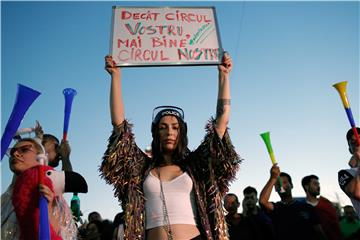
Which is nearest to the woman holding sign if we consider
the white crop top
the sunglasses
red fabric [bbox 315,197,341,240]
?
the white crop top

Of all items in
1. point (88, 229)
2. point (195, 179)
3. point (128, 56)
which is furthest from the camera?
point (88, 229)

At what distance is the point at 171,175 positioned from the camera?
270cm

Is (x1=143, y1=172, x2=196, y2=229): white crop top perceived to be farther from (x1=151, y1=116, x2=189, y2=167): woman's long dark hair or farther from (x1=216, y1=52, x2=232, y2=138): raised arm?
(x1=216, y1=52, x2=232, y2=138): raised arm

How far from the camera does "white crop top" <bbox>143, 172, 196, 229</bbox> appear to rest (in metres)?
2.52

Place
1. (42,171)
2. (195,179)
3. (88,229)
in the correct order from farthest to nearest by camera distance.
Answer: (88,229) → (195,179) → (42,171)

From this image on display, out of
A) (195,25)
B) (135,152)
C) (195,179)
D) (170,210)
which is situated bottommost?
(170,210)

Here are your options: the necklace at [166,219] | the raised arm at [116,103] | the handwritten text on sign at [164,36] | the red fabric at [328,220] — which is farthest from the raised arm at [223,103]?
the red fabric at [328,220]

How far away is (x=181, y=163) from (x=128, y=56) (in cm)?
92

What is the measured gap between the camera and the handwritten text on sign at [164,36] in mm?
3125

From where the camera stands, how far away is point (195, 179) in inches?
106

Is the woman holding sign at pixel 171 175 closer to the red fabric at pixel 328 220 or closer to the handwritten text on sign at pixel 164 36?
the handwritten text on sign at pixel 164 36

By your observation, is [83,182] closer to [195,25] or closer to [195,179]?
[195,179]

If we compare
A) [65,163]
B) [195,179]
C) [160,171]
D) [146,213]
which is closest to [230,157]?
[195,179]

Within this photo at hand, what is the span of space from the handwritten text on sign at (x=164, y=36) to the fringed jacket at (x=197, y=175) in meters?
0.66
